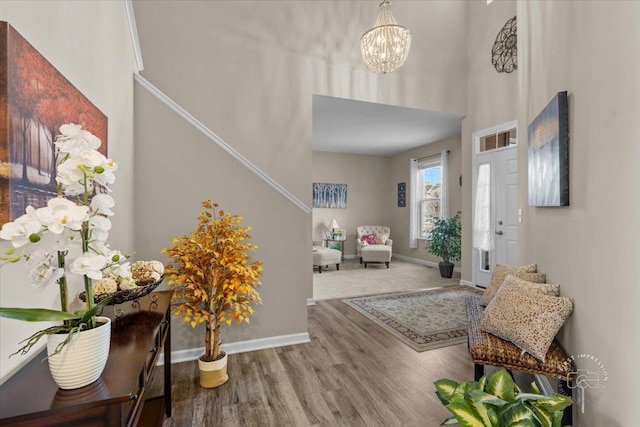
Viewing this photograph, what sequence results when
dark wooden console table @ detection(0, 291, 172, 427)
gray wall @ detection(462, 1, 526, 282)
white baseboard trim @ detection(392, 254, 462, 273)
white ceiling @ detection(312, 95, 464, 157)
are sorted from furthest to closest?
white baseboard trim @ detection(392, 254, 462, 273) → white ceiling @ detection(312, 95, 464, 157) → gray wall @ detection(462, 1, 526, 282) → dark wooden console table @ detection(0, 291, 172, 427)

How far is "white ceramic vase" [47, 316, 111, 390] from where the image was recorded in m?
0.84

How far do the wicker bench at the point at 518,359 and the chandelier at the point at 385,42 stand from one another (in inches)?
111

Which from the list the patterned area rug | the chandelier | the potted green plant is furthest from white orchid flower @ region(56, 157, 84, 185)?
the potted green plant

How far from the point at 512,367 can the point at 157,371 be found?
2512 mm

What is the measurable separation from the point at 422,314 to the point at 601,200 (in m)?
2.54

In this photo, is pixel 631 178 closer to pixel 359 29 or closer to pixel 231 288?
pixel 231 288

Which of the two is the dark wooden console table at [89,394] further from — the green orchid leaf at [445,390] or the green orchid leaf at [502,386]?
the green orchid leaf at [502,386]

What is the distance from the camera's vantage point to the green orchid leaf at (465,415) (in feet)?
3.41

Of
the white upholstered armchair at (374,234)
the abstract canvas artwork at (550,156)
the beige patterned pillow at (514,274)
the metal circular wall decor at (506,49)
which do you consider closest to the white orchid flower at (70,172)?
the abstract canvas artwork at (550,156)

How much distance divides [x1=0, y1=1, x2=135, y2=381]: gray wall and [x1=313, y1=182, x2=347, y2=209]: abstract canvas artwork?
5.38 meters

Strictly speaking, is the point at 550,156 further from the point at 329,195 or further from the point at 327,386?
the point at 329,195

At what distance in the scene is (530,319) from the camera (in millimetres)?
1714

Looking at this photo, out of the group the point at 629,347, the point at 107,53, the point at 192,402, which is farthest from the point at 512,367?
the point at 107,53

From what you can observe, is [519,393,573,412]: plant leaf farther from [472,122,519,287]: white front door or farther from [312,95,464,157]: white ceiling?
[312,95,464,157]: white ceiling
